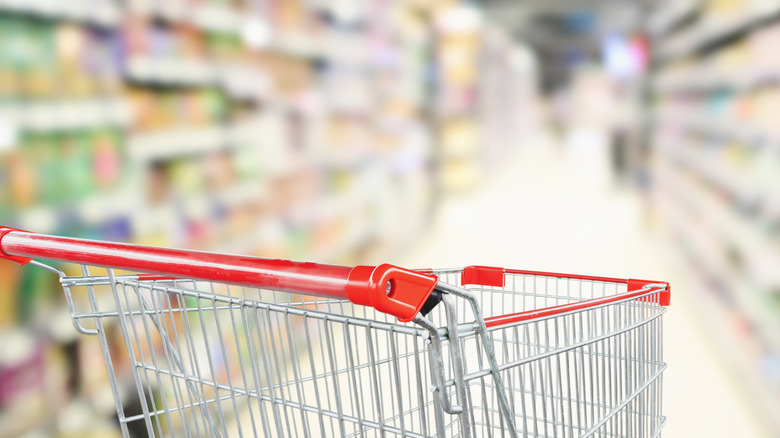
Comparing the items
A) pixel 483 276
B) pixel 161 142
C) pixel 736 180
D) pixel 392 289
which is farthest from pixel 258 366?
pixel 736 180

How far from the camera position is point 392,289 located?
2.87ft

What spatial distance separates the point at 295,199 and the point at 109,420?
1.84 meters

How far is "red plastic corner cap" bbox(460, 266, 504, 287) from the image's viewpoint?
171 centimetres

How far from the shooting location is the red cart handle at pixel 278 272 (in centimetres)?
85

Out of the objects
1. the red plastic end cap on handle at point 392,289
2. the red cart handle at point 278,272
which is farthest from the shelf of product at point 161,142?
the red plastic end cap on handle at point 392,289

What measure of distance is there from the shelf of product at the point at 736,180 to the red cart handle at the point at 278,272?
2.48 metres

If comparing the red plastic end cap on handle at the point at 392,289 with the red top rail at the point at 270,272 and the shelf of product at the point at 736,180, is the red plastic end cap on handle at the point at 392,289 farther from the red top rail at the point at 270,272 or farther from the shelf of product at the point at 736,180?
the shelf of product at the point at 736,180

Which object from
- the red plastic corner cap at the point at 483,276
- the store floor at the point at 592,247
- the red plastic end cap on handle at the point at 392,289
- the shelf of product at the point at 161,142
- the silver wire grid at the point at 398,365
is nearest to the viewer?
the red plastic end cap on handle at the point at 392,289

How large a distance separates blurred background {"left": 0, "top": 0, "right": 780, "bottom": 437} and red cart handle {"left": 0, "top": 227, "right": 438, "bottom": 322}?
0.92 metres

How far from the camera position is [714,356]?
3533mm

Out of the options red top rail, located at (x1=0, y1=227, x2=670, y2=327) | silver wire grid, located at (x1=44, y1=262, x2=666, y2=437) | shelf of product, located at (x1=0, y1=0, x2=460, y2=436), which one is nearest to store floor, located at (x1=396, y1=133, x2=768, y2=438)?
silver wire grid, located at (x1=44, y1=262, x2=666, y2=437)

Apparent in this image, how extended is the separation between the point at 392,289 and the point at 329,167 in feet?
11.5

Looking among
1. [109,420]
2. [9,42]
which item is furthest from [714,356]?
[9,42]

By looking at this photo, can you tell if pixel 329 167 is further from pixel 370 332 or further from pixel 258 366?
pixel 370 332
